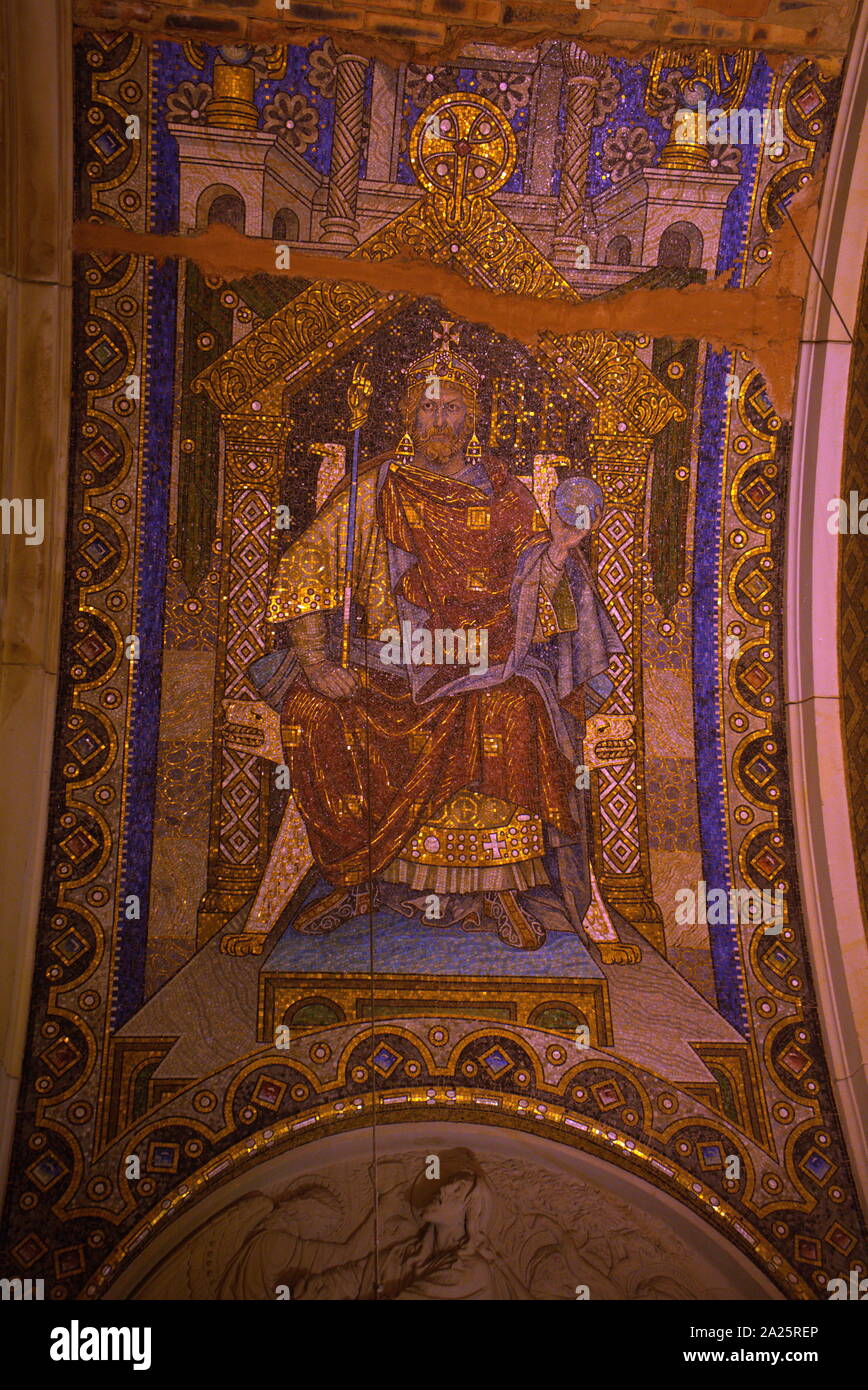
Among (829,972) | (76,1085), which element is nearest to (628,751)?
(829,972)

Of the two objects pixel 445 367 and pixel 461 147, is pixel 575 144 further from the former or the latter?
pixel 445 367

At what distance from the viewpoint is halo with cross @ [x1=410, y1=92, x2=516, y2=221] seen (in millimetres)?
6297

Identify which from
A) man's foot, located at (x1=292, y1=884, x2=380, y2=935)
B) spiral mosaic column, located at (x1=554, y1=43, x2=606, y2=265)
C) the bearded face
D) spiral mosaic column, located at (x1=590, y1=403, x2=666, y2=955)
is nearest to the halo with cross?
spiral mosaic column, located at (x1=554, y1=43, x2=606, y2=265)

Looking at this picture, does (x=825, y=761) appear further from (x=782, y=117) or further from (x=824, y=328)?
(x=782, y=117)

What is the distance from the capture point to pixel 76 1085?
622 centimetres

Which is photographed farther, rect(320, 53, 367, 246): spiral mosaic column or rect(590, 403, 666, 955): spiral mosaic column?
rect(590, 403, 666, 955): spiral mosaic column

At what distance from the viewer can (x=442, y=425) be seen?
666 cm

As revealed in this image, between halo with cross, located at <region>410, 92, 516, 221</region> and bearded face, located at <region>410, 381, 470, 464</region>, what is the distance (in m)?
0.75

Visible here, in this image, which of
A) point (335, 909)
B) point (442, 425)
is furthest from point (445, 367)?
point (335, 909)

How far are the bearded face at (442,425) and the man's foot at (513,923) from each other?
1.80m

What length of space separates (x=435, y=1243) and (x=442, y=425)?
3.19 metres

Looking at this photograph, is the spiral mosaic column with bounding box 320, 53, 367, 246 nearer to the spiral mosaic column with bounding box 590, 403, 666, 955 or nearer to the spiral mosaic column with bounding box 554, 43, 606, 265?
the spiral mosaic column with bounding box 554, 43, 606, 265

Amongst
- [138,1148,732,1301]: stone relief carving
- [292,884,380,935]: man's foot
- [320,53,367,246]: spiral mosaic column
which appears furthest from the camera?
[292,884,380,935]: man's foot
